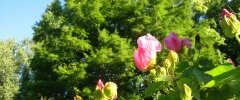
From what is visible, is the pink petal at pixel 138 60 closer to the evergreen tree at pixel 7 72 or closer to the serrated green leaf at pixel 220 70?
the serrated green leaf at pixel 220 70

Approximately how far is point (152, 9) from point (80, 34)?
2.94m

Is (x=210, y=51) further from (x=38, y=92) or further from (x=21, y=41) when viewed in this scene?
(x=21, y=41)

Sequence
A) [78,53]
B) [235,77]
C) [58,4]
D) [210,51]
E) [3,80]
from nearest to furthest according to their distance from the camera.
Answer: [235,77], [210,51], [78,53], [58,4], [3,80]

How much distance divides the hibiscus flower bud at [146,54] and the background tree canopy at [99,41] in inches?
649

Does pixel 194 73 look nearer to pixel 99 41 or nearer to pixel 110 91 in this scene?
pixel 110 91

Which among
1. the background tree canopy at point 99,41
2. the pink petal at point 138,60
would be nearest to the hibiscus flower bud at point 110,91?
the pink petal at point 138,60

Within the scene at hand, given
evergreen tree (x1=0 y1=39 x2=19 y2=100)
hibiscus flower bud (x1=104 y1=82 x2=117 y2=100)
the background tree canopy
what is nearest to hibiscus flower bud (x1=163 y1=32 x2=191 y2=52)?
hibiscus flower bud (x1=104 y1=82 x2=117 y2=100)

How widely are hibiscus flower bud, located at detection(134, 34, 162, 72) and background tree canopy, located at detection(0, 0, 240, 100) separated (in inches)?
649

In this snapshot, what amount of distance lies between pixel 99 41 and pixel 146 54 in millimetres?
17695

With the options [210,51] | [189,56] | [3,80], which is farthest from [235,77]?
[3,80]

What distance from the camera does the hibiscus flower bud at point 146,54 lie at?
1121 mm

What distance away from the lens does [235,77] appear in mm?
1046

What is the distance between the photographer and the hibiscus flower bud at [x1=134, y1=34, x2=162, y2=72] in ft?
3.68

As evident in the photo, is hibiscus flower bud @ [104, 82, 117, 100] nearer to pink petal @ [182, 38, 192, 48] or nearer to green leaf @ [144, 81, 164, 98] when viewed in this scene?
green leaf @ [144, 81, 164, 98]
